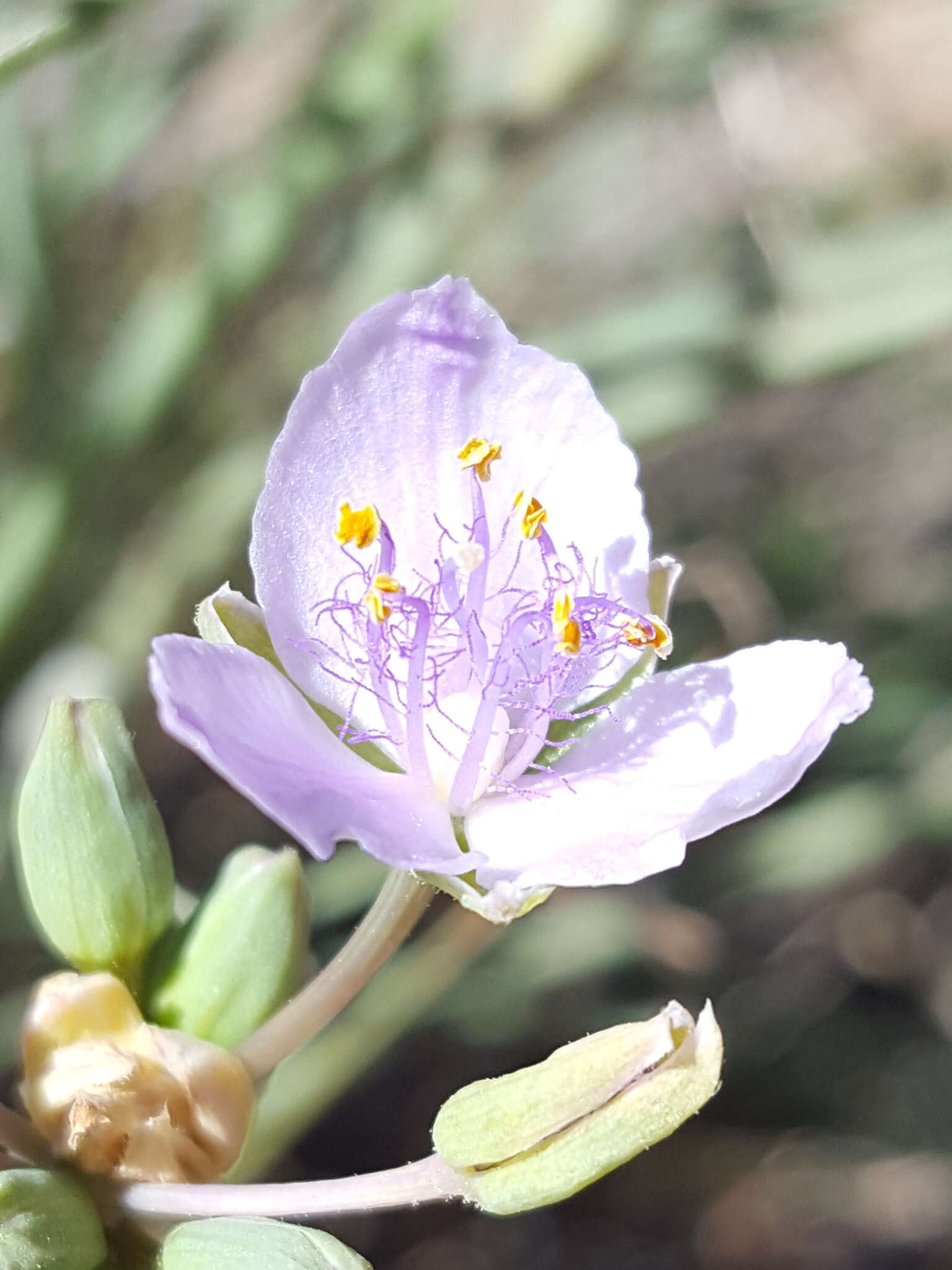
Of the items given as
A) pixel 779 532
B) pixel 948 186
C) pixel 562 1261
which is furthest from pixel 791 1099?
pixel 948 186

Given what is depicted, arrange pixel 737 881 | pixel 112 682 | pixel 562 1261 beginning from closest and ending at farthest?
pixel 112 682, pixel 737 881, pixel 562 1261

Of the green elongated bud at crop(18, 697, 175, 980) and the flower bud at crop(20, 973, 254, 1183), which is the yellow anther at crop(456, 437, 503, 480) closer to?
the green elongated bud at crop(18, 697, 175, 980)

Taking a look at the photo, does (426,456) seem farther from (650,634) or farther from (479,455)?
(650,634)

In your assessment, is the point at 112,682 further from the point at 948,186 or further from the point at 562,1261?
the point at 948,186

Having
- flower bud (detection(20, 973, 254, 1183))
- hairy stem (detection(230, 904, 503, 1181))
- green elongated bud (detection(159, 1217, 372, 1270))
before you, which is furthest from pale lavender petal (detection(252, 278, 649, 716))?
hairy stem (detection(230, 904, 503, 1181))

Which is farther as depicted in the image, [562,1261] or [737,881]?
[562,1261]

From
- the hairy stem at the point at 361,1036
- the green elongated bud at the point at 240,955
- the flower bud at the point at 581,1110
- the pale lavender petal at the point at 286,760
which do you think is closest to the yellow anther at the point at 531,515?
the pale lavender petal at the point at 286,760

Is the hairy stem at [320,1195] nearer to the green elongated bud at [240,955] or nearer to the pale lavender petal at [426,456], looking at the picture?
the green elongated bud at [240,955]
